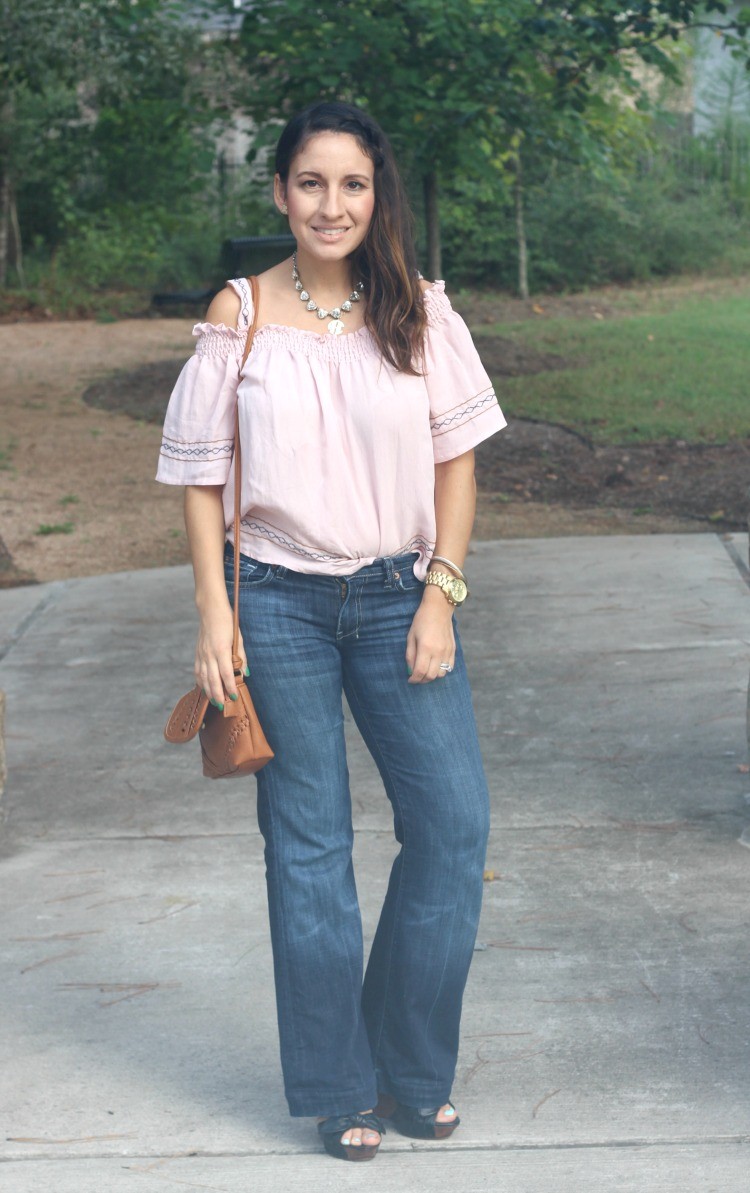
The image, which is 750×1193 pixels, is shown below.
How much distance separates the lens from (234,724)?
8.00ft

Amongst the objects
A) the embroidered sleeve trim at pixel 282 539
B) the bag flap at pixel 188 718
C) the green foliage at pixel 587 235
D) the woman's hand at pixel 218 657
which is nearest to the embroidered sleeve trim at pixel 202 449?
the embroidered sleeve trim at pixel 282 539

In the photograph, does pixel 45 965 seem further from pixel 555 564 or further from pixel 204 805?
pixel 555 564

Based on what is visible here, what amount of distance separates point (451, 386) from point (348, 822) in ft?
2.48

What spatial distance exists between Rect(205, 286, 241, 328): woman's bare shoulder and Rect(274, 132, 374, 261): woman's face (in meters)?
0.15

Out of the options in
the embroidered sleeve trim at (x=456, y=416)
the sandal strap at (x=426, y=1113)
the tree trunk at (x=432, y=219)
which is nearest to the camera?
the embroidered sleeve trim at (x=456, y=416)

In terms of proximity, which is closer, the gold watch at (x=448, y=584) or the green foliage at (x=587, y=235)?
the gold watch at (x=448, y=584)

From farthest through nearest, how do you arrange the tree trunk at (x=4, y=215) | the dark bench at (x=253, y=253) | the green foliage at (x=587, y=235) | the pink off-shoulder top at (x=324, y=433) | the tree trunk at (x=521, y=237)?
the tree trunk at (x=4, y=215) → the green foliage at (x=587, y=235) → the tree trunk at (x=521, y=237) → the dark bench at (x=253, y=253) → the pink off-shoulder top at (x=324, y=433)

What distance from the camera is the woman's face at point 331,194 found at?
2.46m

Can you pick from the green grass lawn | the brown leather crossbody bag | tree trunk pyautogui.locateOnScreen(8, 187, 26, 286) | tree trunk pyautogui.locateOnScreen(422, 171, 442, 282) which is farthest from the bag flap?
tree trunk pyautogui.locateOnScreen(8, 187, 26, 286)

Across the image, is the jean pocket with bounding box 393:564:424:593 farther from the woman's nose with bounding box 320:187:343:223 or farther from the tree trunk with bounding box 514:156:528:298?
the tree trunk with bounding box 514:156:528:298

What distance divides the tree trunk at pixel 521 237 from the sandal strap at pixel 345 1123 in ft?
53.7

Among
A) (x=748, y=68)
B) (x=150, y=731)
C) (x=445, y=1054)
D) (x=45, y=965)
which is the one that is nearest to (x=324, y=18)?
(x=748, y=68)

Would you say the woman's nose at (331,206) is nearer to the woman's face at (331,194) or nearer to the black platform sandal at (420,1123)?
the woman's face at (331,194)

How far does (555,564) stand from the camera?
6922 millimetres
